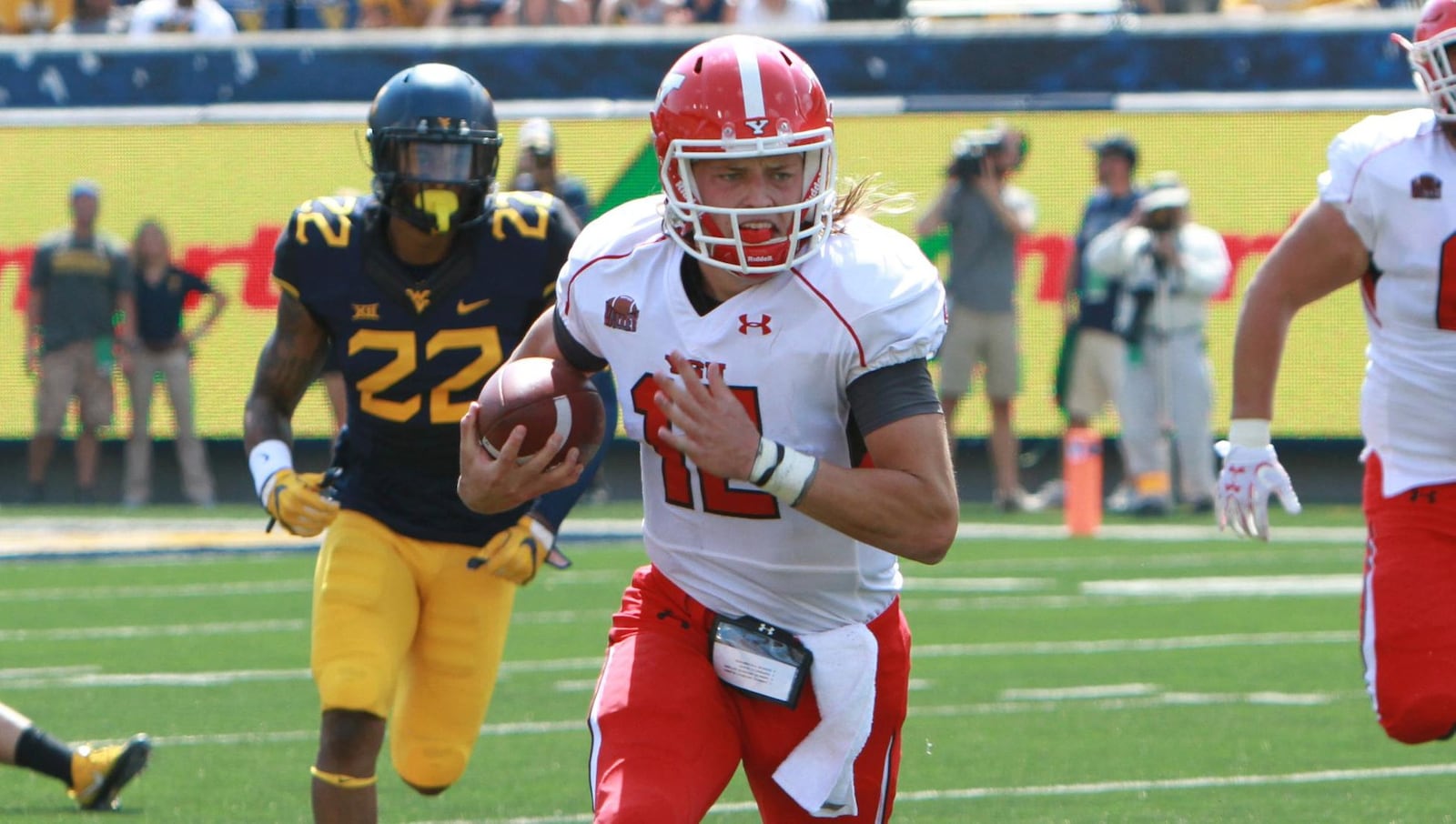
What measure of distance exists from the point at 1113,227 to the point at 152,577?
17.6 feet

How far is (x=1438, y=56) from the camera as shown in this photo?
4.53 metres

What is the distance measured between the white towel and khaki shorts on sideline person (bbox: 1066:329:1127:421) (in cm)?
898

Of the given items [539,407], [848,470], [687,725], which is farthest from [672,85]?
[687,725]

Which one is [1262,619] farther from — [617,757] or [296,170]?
[296,170]

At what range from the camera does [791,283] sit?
3570 millimetres

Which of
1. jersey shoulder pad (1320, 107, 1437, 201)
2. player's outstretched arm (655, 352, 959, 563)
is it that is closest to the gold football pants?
player's outstretched arm (655, 352, 959, 563)

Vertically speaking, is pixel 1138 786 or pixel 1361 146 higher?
pixel 1361 146

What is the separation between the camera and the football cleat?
5.66m

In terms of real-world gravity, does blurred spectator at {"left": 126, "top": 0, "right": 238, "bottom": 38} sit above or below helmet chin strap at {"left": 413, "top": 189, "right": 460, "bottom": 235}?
below

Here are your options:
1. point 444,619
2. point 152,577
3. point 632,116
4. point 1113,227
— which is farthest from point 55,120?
point 444,619

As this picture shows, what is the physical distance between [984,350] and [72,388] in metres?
5.54

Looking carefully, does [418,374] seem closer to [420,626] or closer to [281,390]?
[281,390]

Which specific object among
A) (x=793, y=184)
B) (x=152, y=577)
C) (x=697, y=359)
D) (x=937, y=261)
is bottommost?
(x=152, y=577)

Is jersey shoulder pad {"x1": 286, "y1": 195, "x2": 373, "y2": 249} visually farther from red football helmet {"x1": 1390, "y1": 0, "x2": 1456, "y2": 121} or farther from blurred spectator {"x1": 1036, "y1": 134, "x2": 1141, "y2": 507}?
blurred spectator {"x1": 1036, "y1": 134, "x2": 1141, "y2": 507}
